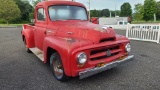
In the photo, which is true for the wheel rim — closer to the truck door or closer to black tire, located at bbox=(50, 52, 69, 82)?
black tire, located at bbox=(50, 52, 69, 82)

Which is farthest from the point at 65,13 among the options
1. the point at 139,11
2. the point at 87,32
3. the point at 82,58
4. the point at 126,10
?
the point at 126,10

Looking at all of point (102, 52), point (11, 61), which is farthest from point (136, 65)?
point (11, 61)

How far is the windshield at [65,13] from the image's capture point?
454cm

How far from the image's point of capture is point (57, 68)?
3.91m

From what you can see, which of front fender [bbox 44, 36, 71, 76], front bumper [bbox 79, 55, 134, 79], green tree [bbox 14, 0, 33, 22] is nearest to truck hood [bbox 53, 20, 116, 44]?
front fender [bbox 44, 36, 71, 76]

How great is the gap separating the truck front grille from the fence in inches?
229

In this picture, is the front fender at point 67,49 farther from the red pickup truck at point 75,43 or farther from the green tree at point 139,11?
the green tree at point 139,11

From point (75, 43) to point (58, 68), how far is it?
922mm

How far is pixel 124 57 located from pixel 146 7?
57704 millimetres

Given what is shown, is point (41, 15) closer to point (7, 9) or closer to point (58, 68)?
point (58, 68)

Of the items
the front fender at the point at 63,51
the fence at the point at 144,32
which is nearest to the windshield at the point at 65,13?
the front fender at the point at 63,51

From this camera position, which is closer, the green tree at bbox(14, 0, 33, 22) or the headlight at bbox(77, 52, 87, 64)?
the headlight at bbox(77, 52, 87, 64)

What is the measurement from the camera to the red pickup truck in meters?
3.22

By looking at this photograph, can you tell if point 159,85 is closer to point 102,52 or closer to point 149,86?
point 149,86
